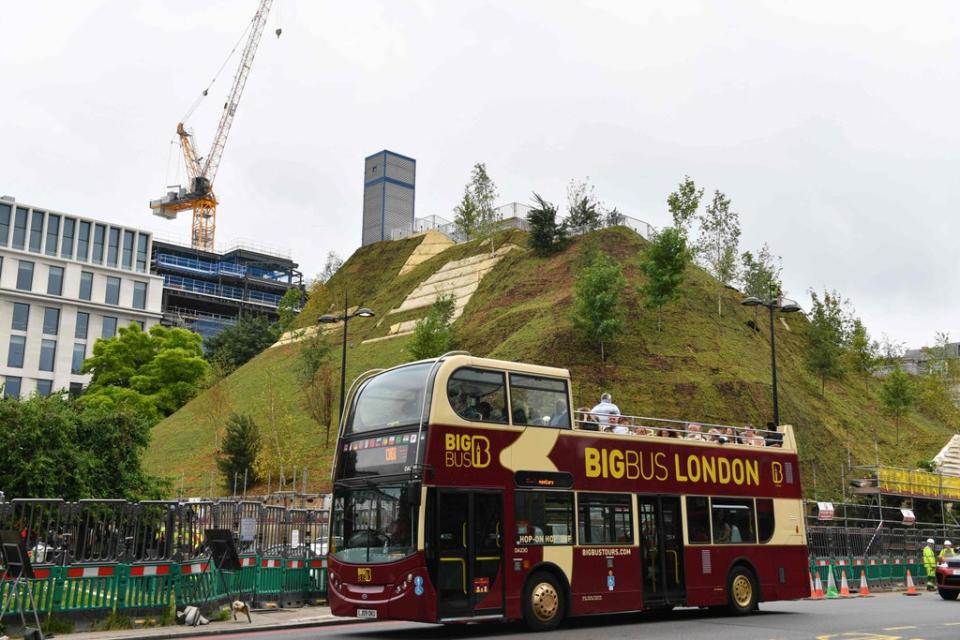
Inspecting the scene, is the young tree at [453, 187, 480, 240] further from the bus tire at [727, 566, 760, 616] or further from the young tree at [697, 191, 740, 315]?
the bus tire at [727, 566, 760, 616]

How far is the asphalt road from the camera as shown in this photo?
547 inches

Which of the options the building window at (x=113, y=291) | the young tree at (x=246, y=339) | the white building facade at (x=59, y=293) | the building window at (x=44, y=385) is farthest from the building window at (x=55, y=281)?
the young tree at (x=246, y=339)

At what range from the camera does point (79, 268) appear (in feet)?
327

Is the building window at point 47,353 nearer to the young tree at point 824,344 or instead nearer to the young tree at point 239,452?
the young tree at point 239,452

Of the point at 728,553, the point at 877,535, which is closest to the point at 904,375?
the point at 877,535

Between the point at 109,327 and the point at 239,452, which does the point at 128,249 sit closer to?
the point at 109,327

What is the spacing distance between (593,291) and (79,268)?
74377 mm

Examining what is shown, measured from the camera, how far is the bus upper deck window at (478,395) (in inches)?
553

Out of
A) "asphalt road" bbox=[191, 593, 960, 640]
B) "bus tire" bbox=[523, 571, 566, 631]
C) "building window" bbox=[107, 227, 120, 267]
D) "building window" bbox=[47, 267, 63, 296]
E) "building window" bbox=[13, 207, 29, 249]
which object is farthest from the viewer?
"building window" bbox=[107, 227, 120, 267]

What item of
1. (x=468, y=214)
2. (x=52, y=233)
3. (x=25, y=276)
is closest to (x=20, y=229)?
(x=52, y=233)

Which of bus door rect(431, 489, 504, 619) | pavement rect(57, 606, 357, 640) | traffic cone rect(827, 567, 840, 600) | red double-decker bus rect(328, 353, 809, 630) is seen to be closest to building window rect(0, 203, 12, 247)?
pavement rect(57, 606, 357, 640)

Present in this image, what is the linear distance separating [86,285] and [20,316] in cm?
811

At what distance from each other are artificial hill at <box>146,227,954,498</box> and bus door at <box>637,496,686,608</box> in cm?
2465

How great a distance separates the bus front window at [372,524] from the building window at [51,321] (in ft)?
306
